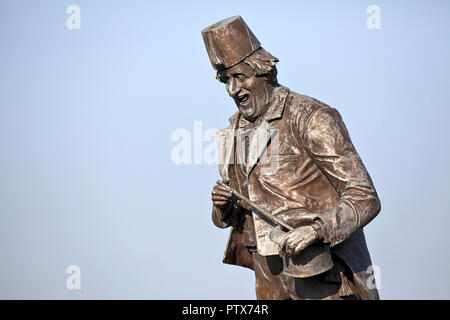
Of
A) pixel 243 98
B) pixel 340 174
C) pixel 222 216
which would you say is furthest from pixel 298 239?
pixel 243 98

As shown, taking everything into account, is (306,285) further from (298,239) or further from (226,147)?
(226,147)

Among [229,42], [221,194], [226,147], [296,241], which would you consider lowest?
[296,241]

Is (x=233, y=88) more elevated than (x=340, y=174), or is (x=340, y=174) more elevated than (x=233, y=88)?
(x=233, y=88)

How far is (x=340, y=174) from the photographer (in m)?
5.79

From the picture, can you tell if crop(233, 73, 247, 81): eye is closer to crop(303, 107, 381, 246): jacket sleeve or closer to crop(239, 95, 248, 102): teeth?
crop(239, 95, 248, 102): teeth

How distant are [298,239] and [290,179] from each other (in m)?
0.69

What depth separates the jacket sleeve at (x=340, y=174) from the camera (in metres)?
5.54

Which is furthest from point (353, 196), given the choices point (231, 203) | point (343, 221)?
point (231, 203)

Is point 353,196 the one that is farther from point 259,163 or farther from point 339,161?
point 259,163

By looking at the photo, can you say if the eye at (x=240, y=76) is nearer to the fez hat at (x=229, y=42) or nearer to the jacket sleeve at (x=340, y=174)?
the fez hat at (x=229, y=42)

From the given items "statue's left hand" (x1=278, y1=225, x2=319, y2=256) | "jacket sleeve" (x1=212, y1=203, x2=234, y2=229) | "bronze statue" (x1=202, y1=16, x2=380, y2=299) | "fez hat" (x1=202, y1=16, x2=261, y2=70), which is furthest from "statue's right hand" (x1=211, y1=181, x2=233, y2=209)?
"fez hat" (x1=202, y1=16, x2=261, y2=70)

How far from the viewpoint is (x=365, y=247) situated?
6.14 meters

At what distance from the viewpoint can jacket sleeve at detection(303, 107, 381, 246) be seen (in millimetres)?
5543

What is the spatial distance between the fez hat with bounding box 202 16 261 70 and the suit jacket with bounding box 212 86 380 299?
41 cm
